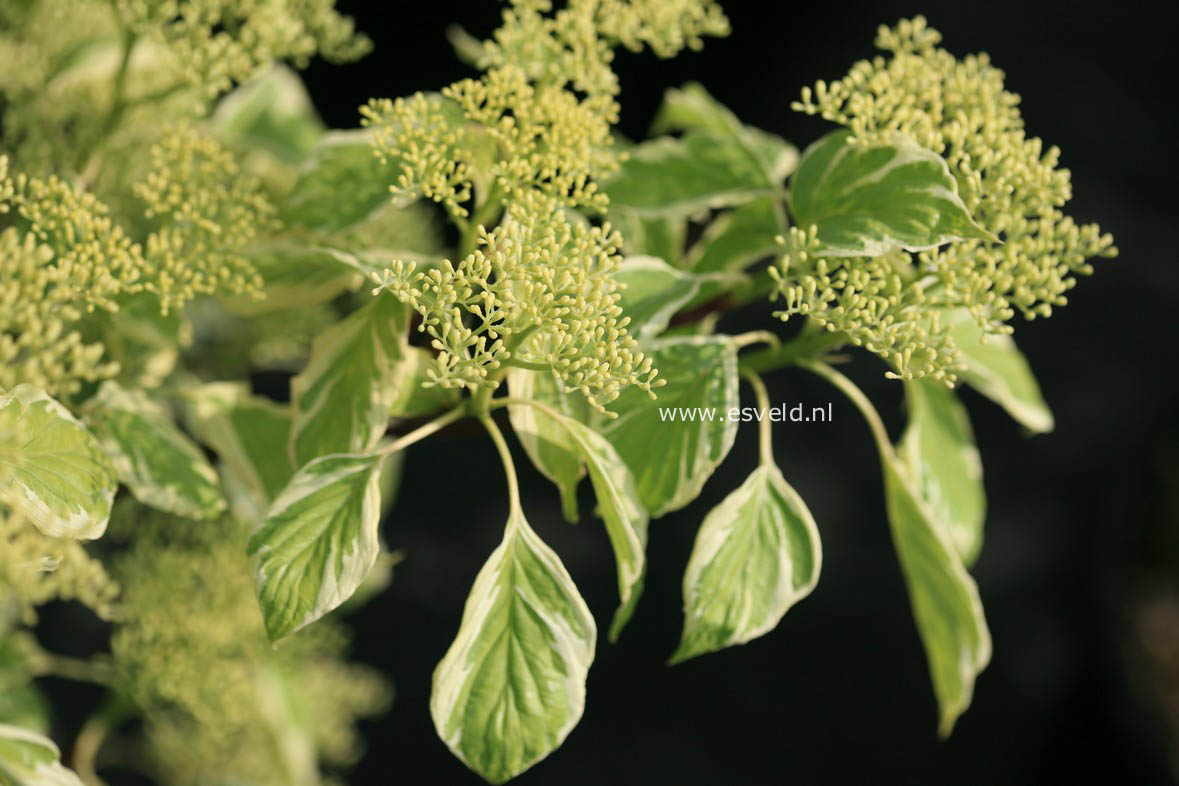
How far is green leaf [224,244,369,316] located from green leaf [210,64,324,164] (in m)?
0.22

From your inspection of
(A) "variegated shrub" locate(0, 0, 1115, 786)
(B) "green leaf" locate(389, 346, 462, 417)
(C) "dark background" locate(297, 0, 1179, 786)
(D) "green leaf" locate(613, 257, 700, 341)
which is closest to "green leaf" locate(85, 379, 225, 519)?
(A) "variegated shrub" locate(0, 0, 1115, 786)

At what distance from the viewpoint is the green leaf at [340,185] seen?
52 centimetres

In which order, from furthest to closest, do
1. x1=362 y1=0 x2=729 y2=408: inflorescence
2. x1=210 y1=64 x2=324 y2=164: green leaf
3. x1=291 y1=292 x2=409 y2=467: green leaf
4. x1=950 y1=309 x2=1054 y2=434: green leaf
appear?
x1=210 y1=64 x2=324 y2=164: green leaf → x1=950 y1=309 x2=1054 y2=434: green leaf → x1=291 y1=292 x2=409 y2=467: green leaf → x1=362 y1=0 x2=729 y2=408: inflorescence

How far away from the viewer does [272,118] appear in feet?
2.61

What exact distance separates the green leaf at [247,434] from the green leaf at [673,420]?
18cm

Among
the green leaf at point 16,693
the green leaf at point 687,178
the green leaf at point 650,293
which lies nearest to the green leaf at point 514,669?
the green leaf at point 650,293

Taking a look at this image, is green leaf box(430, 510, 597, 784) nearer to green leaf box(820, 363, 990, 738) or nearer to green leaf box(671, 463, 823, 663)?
green leaf box(671, 463, 823, 663)

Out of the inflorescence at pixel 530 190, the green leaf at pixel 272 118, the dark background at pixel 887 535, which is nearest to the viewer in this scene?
the inflorescence at pixel 530 190

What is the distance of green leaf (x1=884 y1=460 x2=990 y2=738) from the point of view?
0.54m

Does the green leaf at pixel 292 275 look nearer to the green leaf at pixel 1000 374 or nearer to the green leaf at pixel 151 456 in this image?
the green leaf at pixel 151 456

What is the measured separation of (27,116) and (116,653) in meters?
0.34

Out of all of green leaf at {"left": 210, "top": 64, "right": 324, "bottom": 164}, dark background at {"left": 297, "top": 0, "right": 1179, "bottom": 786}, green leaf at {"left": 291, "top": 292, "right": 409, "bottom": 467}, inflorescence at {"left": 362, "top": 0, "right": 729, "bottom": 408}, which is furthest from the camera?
dark background at {"left": 297, "top": 0, "right": 1179, "bottom": 786}

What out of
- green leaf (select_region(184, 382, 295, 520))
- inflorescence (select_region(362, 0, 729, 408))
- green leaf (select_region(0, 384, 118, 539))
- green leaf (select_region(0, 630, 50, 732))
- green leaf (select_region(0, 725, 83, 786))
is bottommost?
green leaf (select_region(0, 630, 50, 732))

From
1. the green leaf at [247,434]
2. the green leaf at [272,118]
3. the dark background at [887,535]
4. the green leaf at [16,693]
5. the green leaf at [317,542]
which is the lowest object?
the dark background at [887,535]
